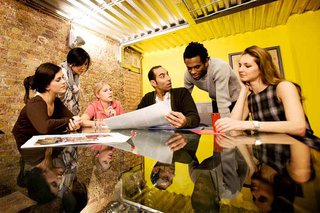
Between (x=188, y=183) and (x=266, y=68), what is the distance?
107 centimetres

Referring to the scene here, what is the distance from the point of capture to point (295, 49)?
3395 millimetres

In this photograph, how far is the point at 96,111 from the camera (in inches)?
88.7

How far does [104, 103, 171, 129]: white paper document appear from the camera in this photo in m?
0.90

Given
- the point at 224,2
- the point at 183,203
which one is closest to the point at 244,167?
the point at 183,203

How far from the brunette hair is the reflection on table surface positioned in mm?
820

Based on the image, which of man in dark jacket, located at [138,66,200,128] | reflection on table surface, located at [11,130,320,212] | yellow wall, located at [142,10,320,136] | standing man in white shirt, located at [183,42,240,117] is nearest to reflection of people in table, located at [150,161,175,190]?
reflection on table surface, located at [11,130,320,212]

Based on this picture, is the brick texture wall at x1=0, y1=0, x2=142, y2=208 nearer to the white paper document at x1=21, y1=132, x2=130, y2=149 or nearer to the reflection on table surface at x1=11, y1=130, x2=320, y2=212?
the white paper document at x1=21, y1=132, x2=130, y2=149

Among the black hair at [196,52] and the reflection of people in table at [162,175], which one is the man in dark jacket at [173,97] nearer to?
the black hair at [196,52]

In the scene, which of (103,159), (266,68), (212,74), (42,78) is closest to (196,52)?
(212,74)

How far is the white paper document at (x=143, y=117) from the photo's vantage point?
90cm

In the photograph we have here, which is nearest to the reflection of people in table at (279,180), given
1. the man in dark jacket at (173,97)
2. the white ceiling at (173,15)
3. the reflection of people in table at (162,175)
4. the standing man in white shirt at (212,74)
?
the reflection of people in table at (162,175)

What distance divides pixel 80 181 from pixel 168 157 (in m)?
0.23

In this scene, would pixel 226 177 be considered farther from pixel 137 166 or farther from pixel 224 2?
pixel 224 2

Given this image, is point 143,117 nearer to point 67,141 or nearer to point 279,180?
point 67,141
